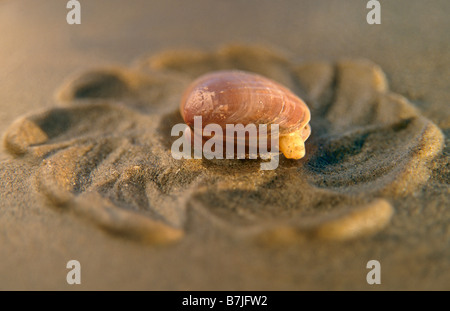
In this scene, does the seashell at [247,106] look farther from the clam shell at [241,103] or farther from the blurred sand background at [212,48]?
the blurred sand background at [212,48]

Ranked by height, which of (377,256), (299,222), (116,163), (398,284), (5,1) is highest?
(5,1)

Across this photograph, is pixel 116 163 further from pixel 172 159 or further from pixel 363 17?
pixel 363 17

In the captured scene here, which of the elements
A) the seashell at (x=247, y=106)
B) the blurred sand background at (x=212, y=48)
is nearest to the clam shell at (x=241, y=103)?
the seashell at (x=247, y=106)

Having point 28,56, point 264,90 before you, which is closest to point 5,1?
point 28,56

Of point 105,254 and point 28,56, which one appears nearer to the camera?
point 105,254

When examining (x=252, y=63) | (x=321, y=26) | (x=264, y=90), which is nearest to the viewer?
(x=264, y=90)

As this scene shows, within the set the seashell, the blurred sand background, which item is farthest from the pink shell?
the blurred sand background

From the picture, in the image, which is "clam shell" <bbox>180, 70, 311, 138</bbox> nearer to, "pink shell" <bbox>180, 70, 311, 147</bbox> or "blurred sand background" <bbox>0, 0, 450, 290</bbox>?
"pink shell" <bbox>180, 70, 311, 147</bbox>
